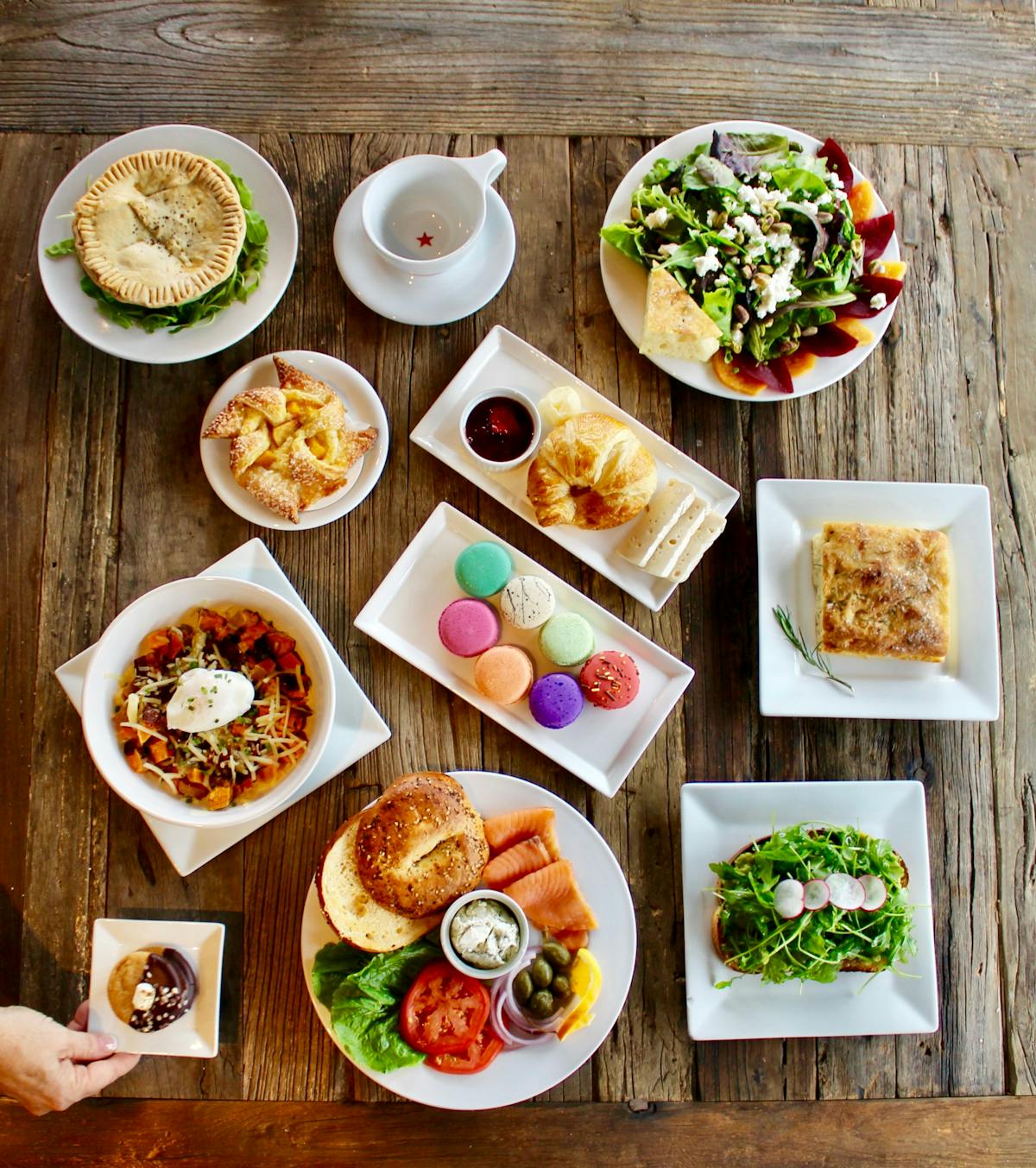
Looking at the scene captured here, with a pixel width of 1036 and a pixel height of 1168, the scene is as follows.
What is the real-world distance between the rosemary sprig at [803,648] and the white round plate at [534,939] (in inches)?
28.8

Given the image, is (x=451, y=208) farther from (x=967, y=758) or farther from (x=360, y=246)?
(x=967, y=758)

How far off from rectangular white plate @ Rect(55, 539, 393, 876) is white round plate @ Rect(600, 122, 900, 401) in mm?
1146

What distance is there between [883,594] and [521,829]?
1122 mm

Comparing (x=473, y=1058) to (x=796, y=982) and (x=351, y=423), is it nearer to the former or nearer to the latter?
(x=796, y=982)

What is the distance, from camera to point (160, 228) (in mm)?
2305

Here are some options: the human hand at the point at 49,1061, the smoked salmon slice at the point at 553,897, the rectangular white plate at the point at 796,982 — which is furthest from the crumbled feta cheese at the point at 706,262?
the human hand at the point at 49,1061

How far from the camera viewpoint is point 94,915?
8.11ft

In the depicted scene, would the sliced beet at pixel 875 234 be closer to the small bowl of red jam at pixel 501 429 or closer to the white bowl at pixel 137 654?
the small bowl of red jam at pixel 501 429

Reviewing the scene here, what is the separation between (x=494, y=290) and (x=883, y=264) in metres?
1.05

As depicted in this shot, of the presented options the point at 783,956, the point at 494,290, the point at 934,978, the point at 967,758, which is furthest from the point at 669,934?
the point at 494,290

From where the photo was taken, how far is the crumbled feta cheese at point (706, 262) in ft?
7.87

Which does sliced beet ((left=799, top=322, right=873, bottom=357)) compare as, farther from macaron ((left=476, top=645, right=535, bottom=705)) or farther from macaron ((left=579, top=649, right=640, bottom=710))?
macaron ((left=476, top=645, right=535, bottom=705))

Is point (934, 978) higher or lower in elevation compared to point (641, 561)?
lower

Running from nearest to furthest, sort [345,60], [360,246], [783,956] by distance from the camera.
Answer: [783,956] < [360,246] < [345,60]
